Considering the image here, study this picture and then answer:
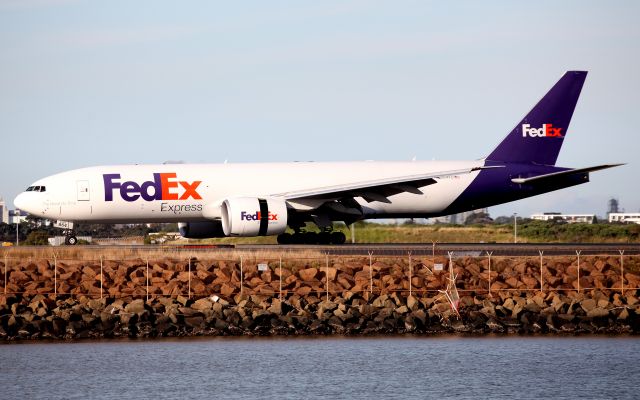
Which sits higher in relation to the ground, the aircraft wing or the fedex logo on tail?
the fedex logo on tail

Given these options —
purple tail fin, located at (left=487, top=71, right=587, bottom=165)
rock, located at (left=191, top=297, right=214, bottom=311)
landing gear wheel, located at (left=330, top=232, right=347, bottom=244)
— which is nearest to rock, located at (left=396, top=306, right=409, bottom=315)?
rock, located at (left=191, top=297, right=214, bottom=311)

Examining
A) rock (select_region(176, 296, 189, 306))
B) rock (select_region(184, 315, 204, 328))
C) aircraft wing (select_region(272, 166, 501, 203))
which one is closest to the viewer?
rock (select_region(184, 315, 204, 328))

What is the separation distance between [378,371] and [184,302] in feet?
29.5

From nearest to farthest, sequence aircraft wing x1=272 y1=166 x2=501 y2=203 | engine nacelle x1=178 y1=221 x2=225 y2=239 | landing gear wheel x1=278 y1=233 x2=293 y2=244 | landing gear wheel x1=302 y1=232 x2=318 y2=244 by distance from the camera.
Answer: aircraft wing x1=272 y1=166 x2=501 y2=203 < landing gear wheel x1=302 y1=232 x2=318 y2=244 < landing gear wheel x1=278 y1=233 x2=293 y2=244 < engine nacelle x1=178 y1=221 x2=225 y2=239

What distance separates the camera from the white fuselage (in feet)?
154

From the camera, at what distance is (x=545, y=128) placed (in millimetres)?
51688

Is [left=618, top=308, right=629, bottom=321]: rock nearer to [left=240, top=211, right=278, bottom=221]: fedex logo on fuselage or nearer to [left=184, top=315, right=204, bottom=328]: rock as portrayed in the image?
[left=184, top=315, right=204, bottom=328]: rock

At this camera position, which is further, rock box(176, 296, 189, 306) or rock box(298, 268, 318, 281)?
rock box(298, 268, 318, 281)

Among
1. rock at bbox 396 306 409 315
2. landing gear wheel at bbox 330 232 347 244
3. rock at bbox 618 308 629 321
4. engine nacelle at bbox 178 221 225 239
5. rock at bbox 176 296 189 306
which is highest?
engine nacelle at bbox 178 221 225 239

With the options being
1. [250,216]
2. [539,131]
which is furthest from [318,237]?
[539,131]

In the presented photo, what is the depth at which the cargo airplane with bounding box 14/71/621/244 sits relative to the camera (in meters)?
46.1

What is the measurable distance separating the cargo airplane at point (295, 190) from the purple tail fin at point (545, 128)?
55 mm

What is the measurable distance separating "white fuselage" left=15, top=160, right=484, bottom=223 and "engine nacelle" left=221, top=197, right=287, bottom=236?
2.55 metres

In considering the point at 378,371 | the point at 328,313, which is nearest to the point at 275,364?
the point at 378,371
